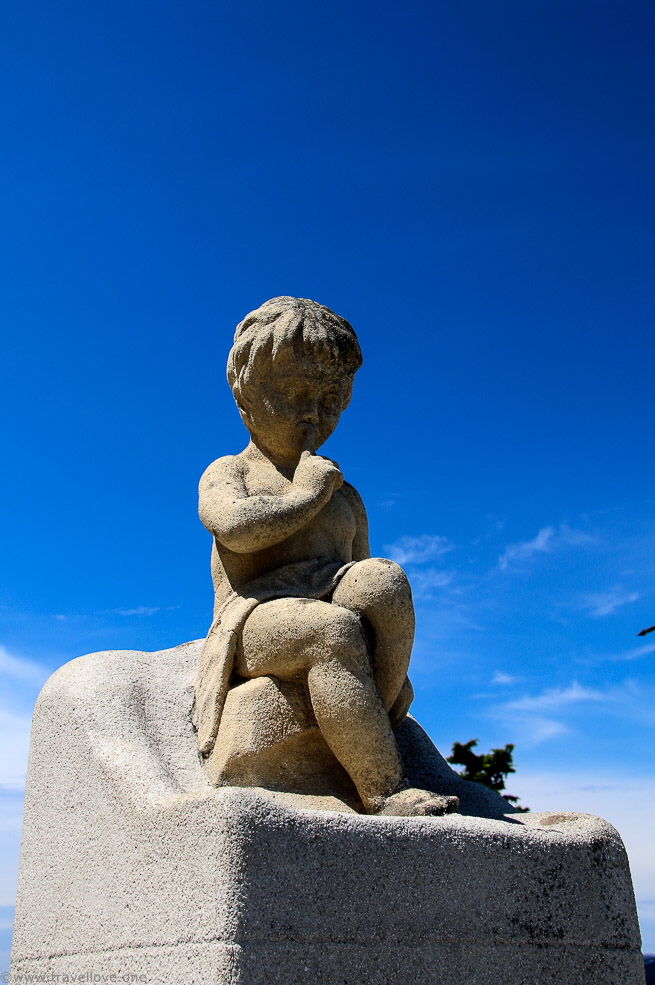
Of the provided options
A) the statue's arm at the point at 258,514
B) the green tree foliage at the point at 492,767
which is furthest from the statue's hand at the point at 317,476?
the green tree foliage at the point at 492,767

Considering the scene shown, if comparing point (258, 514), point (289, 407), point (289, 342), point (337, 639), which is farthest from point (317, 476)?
point (337, 639)

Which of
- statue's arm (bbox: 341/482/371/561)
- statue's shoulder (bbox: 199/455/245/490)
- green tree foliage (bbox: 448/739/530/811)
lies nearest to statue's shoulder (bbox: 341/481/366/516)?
statue's arm (bbox: 341/482/371/561)

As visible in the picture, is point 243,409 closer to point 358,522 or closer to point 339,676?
point 358,522

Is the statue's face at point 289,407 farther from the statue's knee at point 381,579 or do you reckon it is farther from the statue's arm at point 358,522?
the statue's knee at point 381,579

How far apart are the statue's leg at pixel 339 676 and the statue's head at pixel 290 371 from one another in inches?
39.4

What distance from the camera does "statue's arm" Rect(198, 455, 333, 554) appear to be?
372 centimetres

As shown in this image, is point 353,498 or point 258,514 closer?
point 258,514

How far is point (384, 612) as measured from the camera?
360 cm

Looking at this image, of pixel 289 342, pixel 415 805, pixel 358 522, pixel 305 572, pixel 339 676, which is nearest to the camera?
pixel 415 805

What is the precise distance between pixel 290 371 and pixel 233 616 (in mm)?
1207

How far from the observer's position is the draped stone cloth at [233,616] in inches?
143

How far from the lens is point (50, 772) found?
3773 mm

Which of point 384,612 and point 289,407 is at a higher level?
point 289,407

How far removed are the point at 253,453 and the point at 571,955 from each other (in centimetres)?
254
